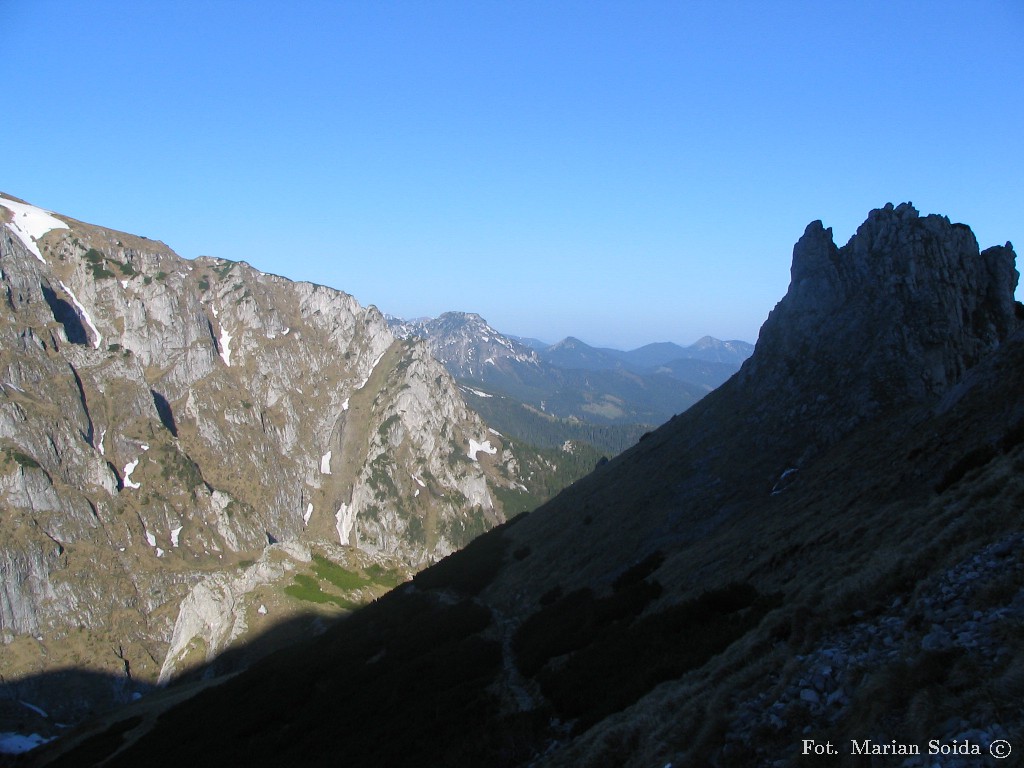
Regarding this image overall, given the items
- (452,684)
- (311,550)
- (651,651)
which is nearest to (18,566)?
(311,550)

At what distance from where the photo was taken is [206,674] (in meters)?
79.2

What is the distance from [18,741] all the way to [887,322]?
116 meters

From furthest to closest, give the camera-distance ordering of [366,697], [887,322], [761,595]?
[887,322] < [366,697] < [761,595]

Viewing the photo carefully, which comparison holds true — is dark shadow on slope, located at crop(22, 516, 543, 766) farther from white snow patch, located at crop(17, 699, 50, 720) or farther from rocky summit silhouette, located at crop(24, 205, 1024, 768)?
white snow patch, located at crop(17, 699, 50, 720)

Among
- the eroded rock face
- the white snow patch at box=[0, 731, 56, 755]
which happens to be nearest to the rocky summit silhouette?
the eroded rock face

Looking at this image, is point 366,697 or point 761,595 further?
point 366,697

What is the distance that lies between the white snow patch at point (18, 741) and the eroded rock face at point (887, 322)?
98.6 meters

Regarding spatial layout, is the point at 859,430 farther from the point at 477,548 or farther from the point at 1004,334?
the point at 477,548

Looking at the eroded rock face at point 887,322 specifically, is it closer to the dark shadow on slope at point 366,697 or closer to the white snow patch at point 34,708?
the dark shadow on slope at point 366,697

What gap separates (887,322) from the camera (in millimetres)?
43938

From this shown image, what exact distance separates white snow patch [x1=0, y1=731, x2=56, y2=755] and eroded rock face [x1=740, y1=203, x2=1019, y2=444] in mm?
98584

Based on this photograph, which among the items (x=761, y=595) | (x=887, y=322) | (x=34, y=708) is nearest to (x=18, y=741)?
(x=34, y=708)

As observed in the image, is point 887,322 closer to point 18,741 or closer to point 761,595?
point 761,595

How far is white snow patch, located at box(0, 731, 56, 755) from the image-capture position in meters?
81.2
